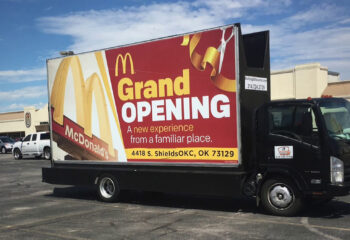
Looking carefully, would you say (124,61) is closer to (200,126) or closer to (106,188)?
(200,126)

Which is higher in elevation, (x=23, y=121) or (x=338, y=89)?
(x=338, y=89)

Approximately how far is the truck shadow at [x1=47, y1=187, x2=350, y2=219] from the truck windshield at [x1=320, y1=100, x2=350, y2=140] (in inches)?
61.9

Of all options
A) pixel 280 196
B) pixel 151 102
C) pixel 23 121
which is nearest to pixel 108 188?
pixel 151 102

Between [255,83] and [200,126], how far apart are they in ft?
4.70

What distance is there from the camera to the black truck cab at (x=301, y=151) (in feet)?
24.6

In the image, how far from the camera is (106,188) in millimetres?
10656

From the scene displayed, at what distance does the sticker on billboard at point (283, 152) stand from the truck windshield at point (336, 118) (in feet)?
2.56

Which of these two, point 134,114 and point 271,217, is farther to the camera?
point 134,114

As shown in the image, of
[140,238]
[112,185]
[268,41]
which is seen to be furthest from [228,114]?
[112,185]

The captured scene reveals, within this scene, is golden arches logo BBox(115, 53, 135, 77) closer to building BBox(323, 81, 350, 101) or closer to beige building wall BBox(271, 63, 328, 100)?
beige building wall BBox(271, 63, 328, 100)

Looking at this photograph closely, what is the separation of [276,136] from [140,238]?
3183 mm

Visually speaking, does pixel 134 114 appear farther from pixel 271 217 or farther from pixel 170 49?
pixel 271 217

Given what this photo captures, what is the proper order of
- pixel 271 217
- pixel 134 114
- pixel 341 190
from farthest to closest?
pixel 134 114, pixel 271 217, pixel 341 190

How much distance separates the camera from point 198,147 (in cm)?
886
